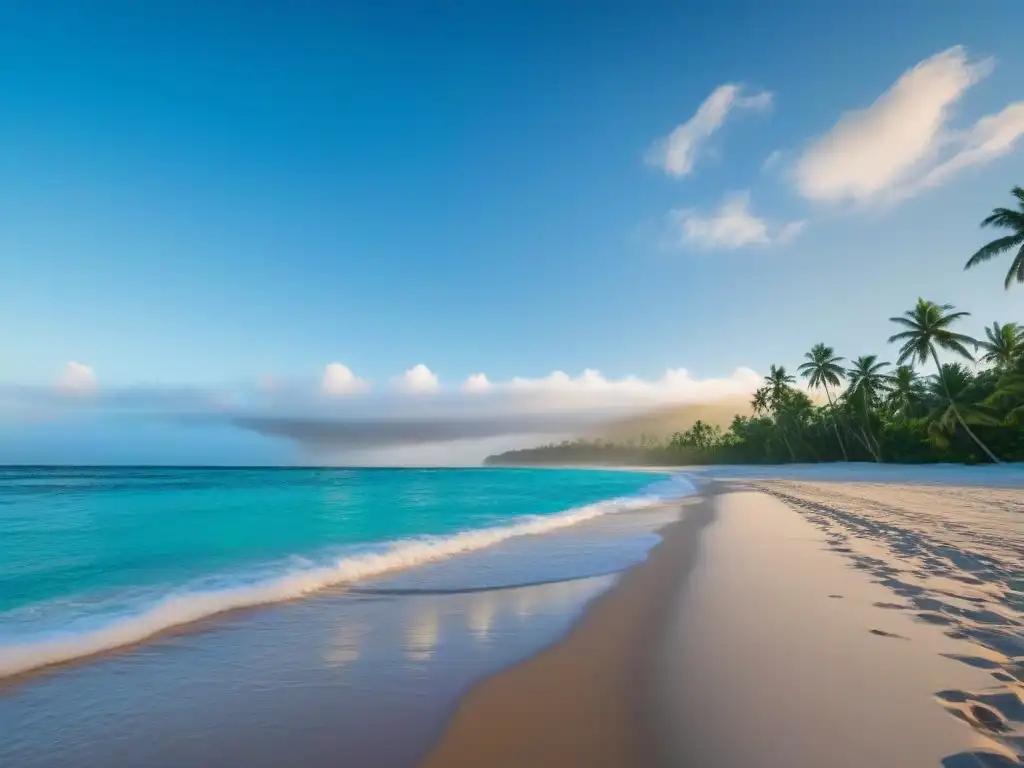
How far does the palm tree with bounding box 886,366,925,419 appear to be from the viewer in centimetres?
→ 5059

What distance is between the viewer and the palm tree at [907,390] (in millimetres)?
50594

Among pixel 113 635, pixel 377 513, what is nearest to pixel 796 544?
pixel 113 635

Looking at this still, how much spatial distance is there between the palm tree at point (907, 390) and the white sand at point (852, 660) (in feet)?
174

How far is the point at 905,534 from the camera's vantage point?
386 inches

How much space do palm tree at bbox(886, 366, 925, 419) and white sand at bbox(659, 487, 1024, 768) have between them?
53.1 meters

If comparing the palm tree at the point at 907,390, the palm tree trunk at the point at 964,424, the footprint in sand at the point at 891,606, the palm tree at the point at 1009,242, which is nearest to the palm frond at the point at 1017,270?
the palm tree at the point at 1009,242

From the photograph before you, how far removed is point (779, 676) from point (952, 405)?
5005cm

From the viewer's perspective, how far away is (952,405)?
133 ft

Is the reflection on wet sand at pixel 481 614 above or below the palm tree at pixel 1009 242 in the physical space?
below

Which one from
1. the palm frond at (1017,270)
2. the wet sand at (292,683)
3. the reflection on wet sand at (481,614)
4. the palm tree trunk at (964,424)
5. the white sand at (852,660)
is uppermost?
the palm frond at (1017,270)

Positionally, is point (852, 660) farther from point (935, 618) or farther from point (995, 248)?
point (995, 248)

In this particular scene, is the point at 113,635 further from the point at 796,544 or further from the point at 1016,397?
the point at 1016,397

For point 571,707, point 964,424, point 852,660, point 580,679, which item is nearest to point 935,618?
point 852,660

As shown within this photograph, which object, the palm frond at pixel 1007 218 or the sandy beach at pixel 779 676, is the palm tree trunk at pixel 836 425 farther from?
the sandy beach at pixel 779 676
